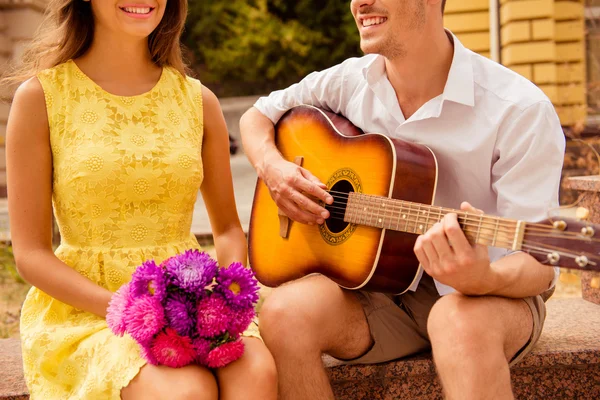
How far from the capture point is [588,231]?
1708mm

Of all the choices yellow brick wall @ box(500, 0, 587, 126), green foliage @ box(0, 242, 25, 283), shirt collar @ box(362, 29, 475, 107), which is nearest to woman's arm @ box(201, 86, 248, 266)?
shirt collar @ box(362, 29, 475, 107)

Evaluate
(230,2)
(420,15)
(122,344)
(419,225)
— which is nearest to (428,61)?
(420,15)

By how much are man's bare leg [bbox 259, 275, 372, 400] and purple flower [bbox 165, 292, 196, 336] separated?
0.51 metres

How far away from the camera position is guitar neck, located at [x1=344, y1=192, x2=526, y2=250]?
1.86 m

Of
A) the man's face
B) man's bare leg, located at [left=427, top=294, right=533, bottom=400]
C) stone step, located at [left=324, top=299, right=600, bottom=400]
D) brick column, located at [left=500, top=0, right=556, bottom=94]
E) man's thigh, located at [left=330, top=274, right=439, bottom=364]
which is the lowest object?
brick column, located at [left=500, top=0, right=556, bottom=94]

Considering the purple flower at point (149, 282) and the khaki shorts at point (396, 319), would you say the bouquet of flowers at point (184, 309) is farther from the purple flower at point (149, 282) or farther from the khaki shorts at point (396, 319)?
the khaki shorts at point (396, 319)

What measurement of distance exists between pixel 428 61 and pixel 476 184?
452mm

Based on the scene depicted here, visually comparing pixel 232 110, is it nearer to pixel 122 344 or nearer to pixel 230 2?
pixel 230 2

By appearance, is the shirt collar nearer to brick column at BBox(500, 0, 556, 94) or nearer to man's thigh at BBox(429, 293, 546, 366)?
man's thigh at BBox(429, 293, 546, 366)

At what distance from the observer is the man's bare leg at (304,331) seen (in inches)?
89.1

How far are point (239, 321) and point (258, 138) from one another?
1157mm

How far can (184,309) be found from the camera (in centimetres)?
180

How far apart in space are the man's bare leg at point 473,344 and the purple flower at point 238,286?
1.71 feet

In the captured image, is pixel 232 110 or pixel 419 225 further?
pixel 232 110
